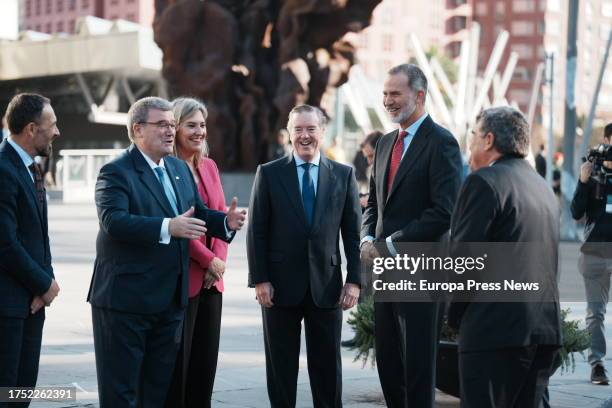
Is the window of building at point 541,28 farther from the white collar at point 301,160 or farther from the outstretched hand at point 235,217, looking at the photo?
the outstretched hand at point 235,217

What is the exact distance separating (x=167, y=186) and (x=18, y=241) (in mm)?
850

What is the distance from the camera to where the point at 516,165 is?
15.1 feet

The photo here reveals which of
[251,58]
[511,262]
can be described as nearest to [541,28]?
[251,58]

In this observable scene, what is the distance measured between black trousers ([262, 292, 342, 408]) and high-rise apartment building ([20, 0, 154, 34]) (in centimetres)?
9685

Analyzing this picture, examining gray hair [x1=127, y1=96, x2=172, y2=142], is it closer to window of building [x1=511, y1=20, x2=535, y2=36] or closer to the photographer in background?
the photographer in background

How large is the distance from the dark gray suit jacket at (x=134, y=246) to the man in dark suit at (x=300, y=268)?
2.14ft

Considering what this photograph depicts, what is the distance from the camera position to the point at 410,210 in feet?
19.2

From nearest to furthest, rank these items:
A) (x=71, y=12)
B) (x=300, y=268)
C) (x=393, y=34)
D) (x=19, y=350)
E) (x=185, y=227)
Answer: (x=185, y=227)
(x=19, y=350)
(x=300, y=268)
(x=71, y=12)
(x=393, y=34)

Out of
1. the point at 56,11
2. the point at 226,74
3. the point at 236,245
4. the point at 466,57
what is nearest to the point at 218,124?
the point at 226,74

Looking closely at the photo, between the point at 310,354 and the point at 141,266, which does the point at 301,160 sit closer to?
the point at 310,354

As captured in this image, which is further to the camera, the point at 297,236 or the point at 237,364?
the point at 237,364

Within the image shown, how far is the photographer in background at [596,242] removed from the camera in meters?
7.85

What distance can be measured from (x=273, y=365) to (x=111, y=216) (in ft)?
4.67

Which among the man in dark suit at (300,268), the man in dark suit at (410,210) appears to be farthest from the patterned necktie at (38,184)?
the man in dark suit at (410,210)
